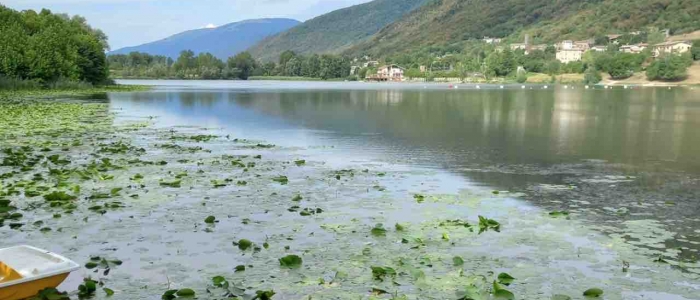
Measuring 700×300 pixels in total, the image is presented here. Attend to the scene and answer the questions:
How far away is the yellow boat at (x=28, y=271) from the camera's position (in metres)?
7.18

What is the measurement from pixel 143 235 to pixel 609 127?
29.3 metres

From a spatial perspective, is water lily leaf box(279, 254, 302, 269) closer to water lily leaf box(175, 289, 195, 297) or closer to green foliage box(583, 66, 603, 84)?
water lily leaf box(175, 289, 195, 297)

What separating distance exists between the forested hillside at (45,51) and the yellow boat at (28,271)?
78603mm

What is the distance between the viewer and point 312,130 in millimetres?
31984

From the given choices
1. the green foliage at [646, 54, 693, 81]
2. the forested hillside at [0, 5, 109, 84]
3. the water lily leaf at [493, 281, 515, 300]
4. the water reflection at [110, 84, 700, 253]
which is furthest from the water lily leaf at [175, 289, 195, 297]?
the green foliage at [646, 54, 693, 81]

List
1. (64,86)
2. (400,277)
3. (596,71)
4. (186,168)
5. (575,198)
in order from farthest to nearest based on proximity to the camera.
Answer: (596,71) → (64,86) → (186,168) → (575,198) → (400,277)

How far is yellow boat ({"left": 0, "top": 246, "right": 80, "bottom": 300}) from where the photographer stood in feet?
23.6

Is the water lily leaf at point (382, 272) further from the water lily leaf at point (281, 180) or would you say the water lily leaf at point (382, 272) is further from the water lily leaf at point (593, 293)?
the water lily leaf at point (281, 180)

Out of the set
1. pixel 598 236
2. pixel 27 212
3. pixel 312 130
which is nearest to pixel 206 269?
pixel 27 212

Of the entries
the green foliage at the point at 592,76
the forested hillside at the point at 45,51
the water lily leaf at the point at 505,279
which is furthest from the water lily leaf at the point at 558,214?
the green foliage at the point at 592,76

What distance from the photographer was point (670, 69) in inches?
6791

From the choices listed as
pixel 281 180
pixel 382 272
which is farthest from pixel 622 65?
pixel 382 272

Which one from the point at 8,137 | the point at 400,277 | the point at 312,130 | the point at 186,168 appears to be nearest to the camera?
the point at 400,277

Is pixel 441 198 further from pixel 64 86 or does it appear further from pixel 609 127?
pixel 64 86
